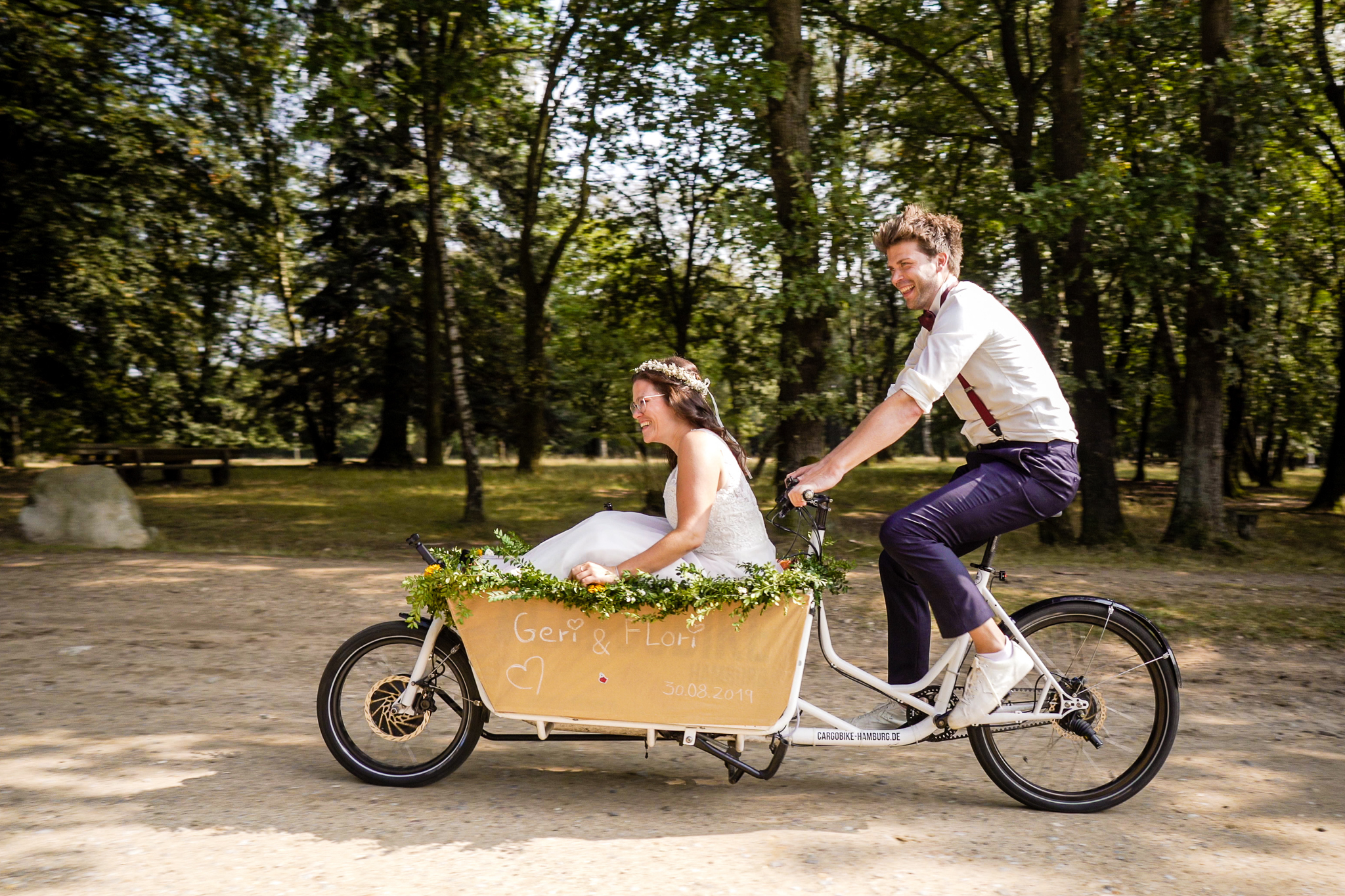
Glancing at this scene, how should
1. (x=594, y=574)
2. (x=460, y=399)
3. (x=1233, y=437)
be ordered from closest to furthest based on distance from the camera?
(x=594, y=574) → (x=460, y=399) → (x=1233, y=437)

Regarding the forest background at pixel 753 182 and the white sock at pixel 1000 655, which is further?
the forest background at pixel 753 182

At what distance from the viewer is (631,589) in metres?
3.64

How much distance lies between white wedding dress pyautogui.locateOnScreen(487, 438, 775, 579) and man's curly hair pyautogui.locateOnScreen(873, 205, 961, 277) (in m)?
1.06

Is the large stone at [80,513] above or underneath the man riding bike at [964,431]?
underneath

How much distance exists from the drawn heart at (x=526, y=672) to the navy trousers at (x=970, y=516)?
1387 mm

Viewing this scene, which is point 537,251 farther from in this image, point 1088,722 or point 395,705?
point 1088,722

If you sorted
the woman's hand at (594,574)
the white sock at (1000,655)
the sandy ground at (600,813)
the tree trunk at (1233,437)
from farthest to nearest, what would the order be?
1. the tree trunk at (1233,437)
2. the white sock at (1000,655)
3. the woman's hand at (594,574)
4. the sandy ground at (600,813)

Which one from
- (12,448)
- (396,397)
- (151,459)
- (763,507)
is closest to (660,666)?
(763,507)

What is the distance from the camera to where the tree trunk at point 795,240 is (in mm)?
10250

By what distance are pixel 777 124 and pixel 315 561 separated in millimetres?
6879

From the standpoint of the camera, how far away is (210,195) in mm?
15234

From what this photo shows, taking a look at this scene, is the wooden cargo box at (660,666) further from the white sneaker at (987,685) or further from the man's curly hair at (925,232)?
the man's curly hair at (925,232)

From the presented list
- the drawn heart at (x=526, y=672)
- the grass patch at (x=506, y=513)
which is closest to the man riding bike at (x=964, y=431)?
the drawn heart at (x=526, y=672)

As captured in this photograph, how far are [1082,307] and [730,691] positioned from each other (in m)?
9.46
